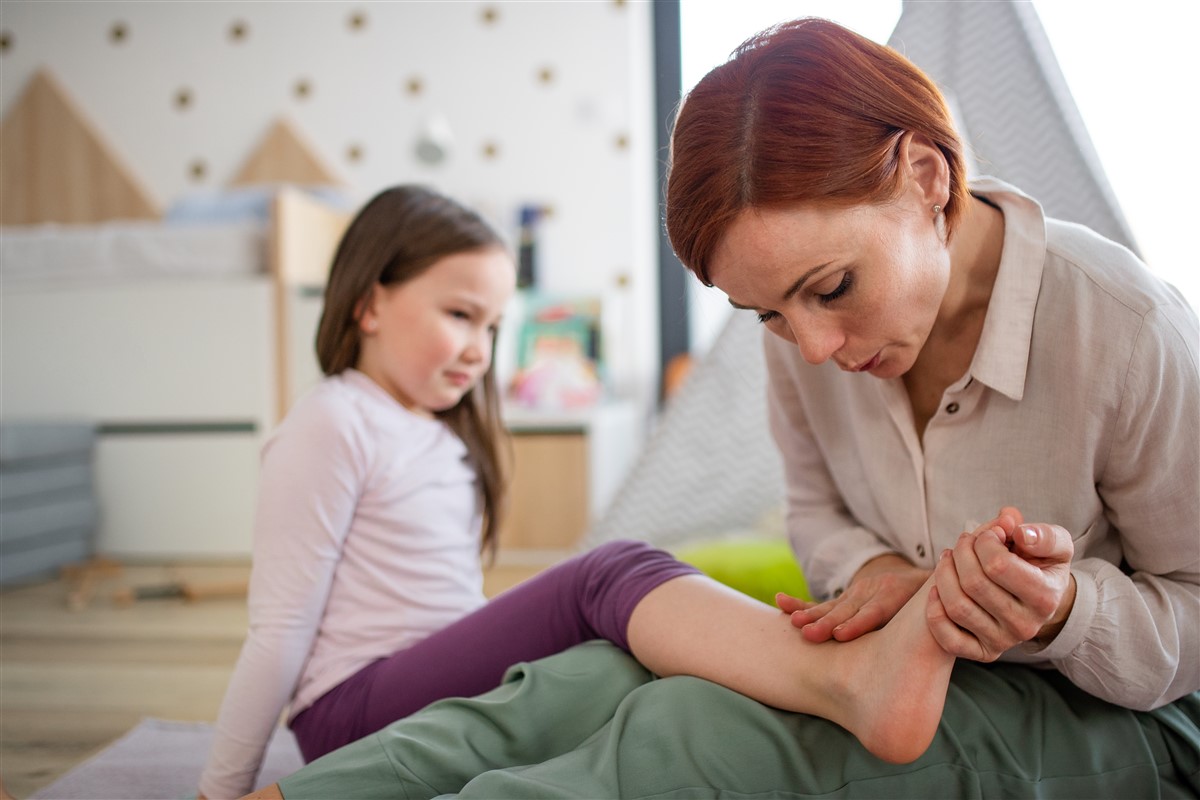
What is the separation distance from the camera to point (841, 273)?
68 cm

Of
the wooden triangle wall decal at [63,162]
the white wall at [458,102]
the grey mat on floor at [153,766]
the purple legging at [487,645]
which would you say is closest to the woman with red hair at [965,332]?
the purple legging at [487,645]

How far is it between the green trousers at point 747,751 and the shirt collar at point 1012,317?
0.82 feet

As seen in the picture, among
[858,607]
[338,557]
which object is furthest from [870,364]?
[338,557]

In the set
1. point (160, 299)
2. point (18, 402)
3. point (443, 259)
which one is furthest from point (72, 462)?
point (443, 259)

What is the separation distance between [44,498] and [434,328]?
6.14 feet

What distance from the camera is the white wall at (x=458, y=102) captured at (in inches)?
126

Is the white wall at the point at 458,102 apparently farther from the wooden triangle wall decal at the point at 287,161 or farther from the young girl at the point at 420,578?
the young girl at the point at 420,578

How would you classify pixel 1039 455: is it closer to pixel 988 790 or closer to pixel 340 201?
pixel 988 790

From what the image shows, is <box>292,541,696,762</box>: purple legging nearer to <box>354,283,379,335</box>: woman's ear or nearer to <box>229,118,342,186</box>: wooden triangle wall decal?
<box>354,283,379,335</box>: woman's ear

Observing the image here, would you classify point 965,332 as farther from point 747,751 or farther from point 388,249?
point 388,249

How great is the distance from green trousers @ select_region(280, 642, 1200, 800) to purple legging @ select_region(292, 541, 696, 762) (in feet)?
0.36

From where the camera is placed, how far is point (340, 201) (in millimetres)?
3180

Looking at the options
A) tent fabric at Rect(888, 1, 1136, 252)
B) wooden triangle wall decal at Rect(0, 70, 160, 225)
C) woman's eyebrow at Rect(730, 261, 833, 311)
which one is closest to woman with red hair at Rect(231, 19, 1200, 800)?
woman's eyebrow at Rect(730, 261, 833, 311)

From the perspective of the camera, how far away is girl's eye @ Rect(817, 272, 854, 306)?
69 centimetres
